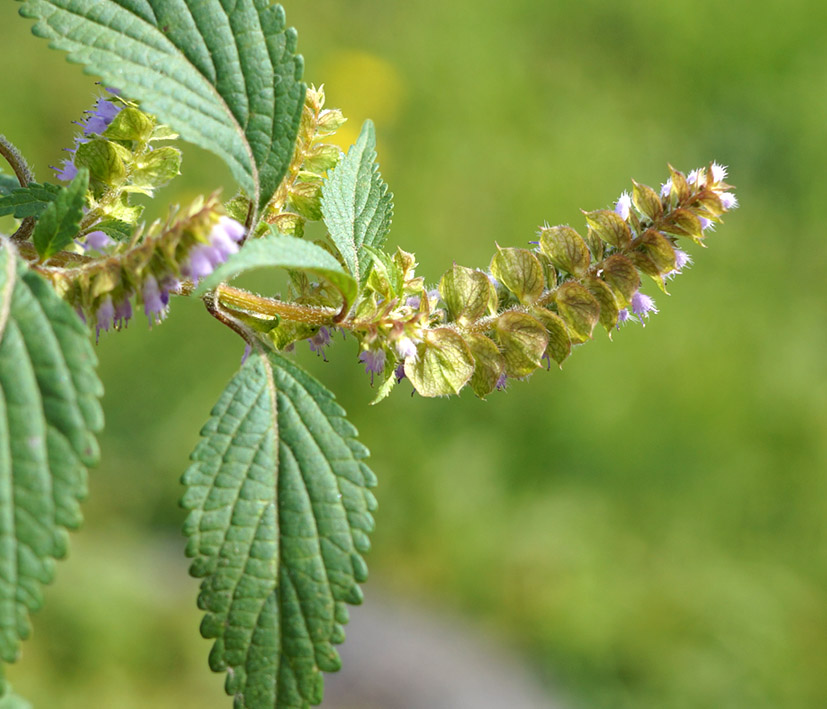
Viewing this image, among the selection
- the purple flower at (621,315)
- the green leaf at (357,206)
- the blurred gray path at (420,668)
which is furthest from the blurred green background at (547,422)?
the purple flower at (621,315)

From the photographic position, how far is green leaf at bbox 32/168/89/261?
3.68 feet

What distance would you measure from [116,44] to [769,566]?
4585 millimetres

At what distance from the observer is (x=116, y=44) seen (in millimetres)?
1228

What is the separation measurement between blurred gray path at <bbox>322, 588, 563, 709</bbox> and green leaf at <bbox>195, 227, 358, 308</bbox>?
3.32 m

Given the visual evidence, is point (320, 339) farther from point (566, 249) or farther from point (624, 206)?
point (624, 206)

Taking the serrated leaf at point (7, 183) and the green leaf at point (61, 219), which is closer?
the green leaf at point (61, 219)

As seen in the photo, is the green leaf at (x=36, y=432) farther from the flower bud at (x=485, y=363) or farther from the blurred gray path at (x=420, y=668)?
the blurred gray path at (x=420, y=668)

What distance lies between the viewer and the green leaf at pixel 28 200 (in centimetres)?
130

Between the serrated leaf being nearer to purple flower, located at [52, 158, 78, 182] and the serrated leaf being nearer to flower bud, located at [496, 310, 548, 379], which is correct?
purple flower, located at [52, 158, 78, 182]

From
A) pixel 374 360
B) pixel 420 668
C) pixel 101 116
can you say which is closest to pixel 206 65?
pixel 101 116

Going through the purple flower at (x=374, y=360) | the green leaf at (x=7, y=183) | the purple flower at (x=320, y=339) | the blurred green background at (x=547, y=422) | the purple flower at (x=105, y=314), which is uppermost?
the blurred green background at (x=547, y=422)

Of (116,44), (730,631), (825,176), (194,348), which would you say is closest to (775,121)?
(825,176)

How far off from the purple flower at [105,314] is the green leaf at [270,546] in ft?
0.67

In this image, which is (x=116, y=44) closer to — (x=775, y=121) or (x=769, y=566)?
(x=769, y=566)
